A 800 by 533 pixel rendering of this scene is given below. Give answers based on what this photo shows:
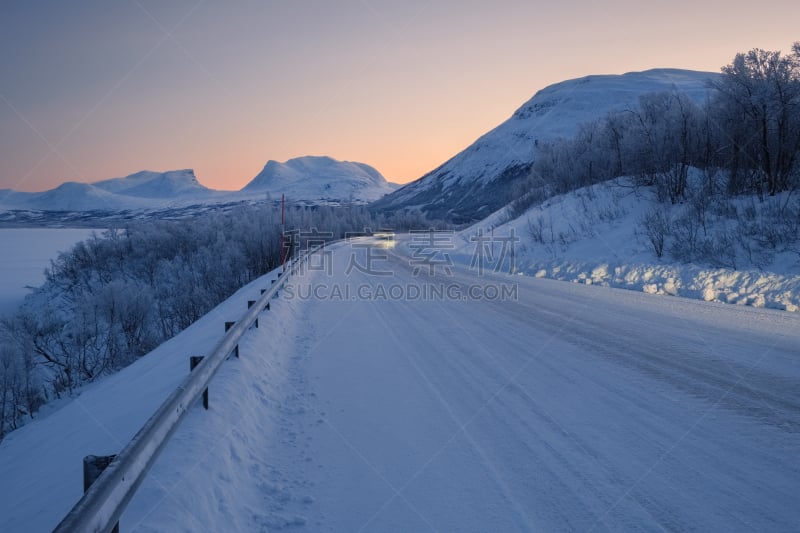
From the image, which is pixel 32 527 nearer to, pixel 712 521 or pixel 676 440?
pixel 712 521

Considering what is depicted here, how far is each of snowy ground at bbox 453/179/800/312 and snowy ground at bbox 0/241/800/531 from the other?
1.53 metres

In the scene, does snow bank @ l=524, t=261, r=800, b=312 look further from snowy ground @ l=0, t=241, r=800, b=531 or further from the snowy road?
the snowy road

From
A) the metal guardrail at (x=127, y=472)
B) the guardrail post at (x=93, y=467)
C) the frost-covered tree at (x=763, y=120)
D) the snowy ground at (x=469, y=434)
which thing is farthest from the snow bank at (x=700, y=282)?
the guardrail post at (x=93, y=467)

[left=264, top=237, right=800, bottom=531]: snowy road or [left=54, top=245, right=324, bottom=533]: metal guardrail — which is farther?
[left=264, top=237, right=800, bottom=531]: snowy road

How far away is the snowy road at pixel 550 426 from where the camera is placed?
3111 mm

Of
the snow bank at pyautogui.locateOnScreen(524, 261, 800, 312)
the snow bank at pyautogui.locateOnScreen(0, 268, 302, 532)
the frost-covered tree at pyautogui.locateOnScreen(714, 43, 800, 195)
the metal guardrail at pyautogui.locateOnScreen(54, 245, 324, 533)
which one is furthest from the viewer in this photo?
the frost-covered tree at pyautogui.locateOnScreen(714, 43, 800, 195)

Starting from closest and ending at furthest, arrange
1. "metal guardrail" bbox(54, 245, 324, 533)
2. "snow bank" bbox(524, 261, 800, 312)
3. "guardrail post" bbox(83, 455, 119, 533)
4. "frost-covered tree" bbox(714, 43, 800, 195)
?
"metal guardrail" bbox(54, 245, 324, 533)
"guardrail post" bbox(83, 455, 119, 533)
"snow bank" bbox(524, 261, 800, 312)
"frost-covered tree" bbox(714, 43, 800, 195)

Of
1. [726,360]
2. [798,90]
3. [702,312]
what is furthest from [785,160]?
[726,360]

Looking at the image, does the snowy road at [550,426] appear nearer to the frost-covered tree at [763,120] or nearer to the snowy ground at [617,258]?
the snowy ground at [617,258]

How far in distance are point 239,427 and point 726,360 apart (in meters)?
5.81

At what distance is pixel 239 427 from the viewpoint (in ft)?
14.4

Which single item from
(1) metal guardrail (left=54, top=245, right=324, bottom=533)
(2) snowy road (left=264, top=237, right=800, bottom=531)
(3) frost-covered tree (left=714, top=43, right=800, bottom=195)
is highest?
(3) frost-covered tree (left=714, top=43, right=800, bottom=195)

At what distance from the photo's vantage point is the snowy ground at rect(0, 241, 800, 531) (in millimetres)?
3096

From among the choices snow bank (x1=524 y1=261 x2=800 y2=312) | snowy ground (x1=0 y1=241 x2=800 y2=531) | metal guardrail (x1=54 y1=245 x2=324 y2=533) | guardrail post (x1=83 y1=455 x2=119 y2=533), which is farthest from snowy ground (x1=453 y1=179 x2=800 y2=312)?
guardrail post (x1=83 y1=455 x2=119 y2=533)
